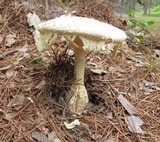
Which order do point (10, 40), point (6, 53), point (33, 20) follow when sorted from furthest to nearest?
point (33, 20)
point (10, 40)
point (6, 53)

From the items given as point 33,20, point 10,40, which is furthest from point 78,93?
point 33,20

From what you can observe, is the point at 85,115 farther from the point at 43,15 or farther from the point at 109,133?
the point at 43,15

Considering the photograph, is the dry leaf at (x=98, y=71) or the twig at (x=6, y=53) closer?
the dry leaf at (x=98, y=71)

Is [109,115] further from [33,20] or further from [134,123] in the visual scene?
[33,20]

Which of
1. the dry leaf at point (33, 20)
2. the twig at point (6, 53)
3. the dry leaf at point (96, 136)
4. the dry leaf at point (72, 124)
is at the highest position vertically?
the dry leaf at point (33, 20)

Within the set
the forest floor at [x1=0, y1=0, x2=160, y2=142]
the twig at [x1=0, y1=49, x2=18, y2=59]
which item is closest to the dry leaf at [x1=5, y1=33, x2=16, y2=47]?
the forest floor at [x1=0, y1=0, x2=160, y2=142]

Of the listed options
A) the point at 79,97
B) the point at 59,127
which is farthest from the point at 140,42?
the point at 59,127

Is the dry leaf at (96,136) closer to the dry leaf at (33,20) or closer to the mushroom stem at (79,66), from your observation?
the mushroom stem at (79,66)

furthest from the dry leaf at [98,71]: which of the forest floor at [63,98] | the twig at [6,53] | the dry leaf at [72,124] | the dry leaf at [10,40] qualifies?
the dry leaf at [10,40]
